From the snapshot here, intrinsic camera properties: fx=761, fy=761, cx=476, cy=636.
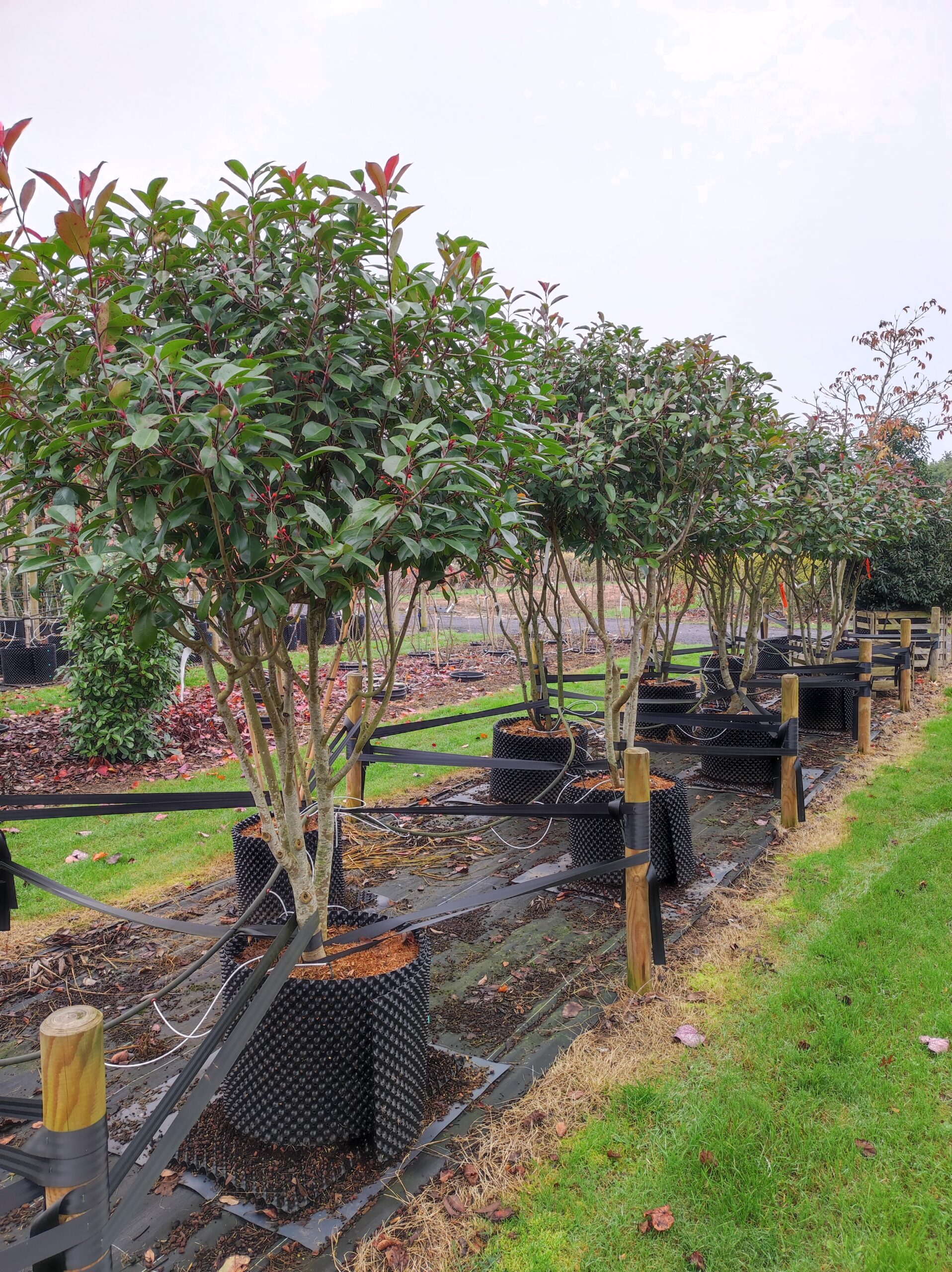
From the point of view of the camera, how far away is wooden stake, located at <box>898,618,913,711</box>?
28.4 ft

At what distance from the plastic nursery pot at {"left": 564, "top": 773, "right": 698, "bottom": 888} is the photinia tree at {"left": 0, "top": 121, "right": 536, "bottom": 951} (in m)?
2.17

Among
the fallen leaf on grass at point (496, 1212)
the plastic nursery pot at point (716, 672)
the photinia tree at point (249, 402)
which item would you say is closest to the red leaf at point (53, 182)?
the photinia tree at point (249, 402)

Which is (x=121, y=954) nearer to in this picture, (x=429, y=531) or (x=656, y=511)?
(x=429, y=531)

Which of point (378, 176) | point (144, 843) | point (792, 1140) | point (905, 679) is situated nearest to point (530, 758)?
point (144, 843)

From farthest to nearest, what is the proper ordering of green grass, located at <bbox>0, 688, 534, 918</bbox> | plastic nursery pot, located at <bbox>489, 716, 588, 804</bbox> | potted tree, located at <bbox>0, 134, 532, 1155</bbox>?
plastic nursery pot, located at <bbox>489, 716, 588, 804</bbox>
green grass, located at <bbox>0, 688, 534, 918</bbox>
potted tree, located at <bbox>0, 134, 532, 1155</bbox>

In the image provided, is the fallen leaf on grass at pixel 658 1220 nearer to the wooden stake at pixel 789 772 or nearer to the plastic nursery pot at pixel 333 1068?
the plastic nursery pot at pixel 333 1068

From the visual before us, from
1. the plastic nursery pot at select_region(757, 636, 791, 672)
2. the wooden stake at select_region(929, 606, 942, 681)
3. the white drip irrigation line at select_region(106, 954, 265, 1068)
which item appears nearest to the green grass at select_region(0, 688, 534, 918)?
the white drip irrigation line at select_region(106, 954, 265, 1068)

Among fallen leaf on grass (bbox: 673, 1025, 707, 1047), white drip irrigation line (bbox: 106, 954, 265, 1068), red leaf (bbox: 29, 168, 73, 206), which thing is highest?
red leaf (bbox: 29, 168, 73, 206)

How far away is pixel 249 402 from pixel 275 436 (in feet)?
0.29

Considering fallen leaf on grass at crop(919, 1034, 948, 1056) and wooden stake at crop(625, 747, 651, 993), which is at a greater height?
wooden stake at crop(625, 747, 651, 993)

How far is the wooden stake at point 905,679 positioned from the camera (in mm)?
8664

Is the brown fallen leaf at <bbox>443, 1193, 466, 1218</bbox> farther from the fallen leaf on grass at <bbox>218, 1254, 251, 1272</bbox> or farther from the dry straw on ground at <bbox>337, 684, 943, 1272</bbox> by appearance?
the fallen leaf on grass at <bbox>218, 1254, 251, 1272</bbox>

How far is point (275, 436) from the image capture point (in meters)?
1.52

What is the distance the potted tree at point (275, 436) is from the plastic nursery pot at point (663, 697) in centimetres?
484
